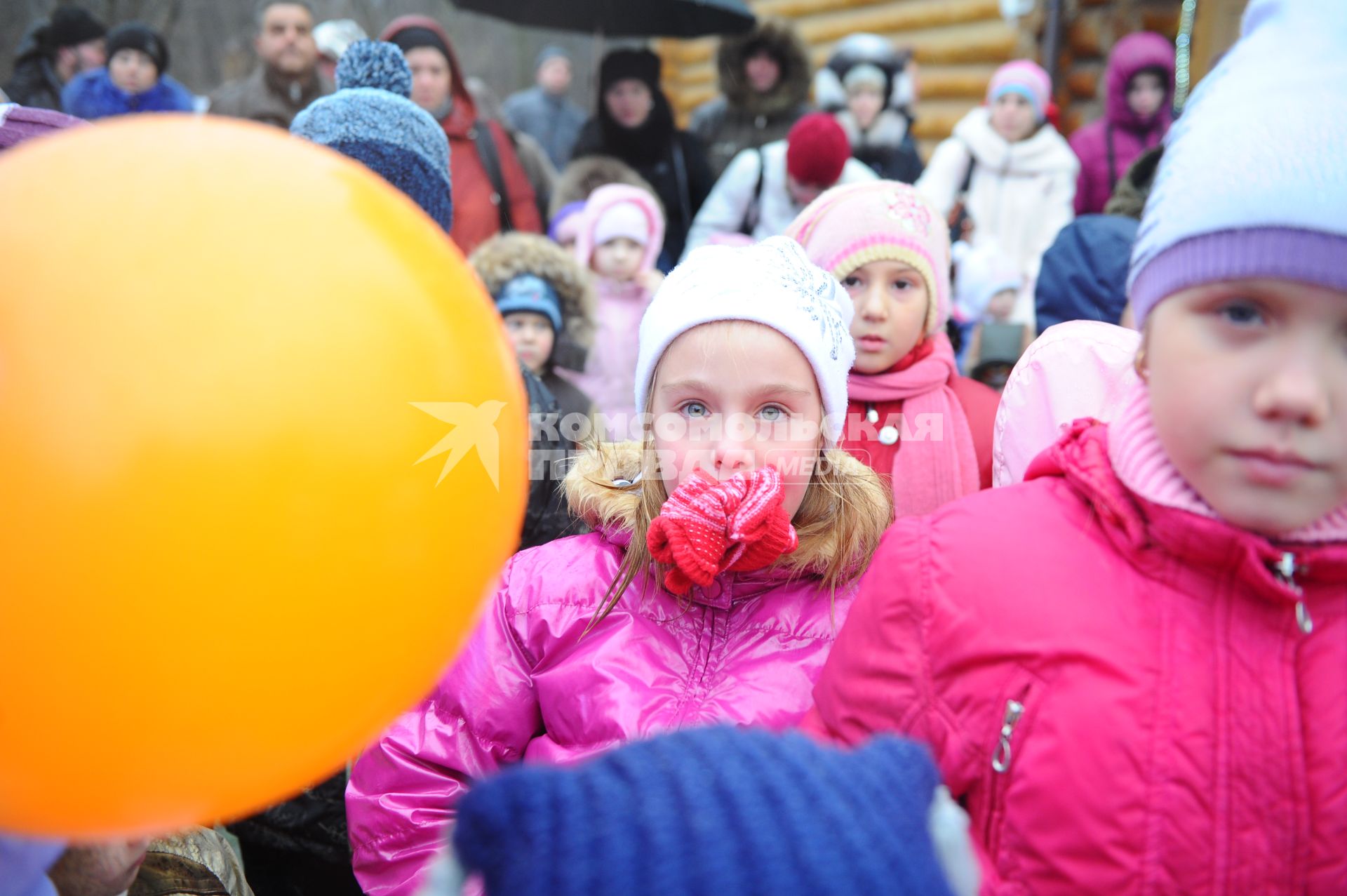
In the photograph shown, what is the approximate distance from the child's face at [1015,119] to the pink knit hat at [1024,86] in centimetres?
3

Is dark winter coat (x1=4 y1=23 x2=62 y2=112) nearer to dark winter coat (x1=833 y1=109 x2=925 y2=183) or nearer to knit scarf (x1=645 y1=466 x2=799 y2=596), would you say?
dark winter coat (x1=833 y1=109 x2=925 y2=183)

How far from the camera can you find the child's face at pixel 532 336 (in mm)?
3926

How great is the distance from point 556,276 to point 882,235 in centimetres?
170

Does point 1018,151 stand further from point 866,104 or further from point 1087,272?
point 1087,272

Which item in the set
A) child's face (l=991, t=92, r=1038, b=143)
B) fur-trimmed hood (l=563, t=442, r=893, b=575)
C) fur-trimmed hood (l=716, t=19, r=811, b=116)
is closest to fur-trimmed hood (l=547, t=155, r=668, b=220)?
fur-trimmed hood (l=716, t=19, r=811, b=116)

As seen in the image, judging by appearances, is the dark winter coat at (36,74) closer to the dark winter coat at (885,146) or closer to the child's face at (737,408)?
the dark winter coat at (885,146)

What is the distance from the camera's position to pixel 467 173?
16.7 feet

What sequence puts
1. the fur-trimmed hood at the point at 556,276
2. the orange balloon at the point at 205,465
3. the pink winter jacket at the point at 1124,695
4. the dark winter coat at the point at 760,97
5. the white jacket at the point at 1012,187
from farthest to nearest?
1. the dark winter coat at the point at 760,97
2. the white jacket at the point at 1012,187
3. the fur-trimmed hood at the point at 556,276
4. the pink winter jacket at the point at 1124,695
5. the orange balloon at the point at 205,465

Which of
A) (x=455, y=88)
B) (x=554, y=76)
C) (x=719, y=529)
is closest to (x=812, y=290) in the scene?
(x=719, y=529)

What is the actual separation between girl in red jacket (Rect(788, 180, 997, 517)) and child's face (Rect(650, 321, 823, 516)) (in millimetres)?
827

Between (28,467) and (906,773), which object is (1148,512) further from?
(28,467)

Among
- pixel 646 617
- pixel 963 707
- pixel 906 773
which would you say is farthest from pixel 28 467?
pixel 646 617

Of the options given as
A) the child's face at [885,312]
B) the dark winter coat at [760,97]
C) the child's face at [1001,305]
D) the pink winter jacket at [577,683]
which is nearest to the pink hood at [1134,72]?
the child's face at [1001,305]

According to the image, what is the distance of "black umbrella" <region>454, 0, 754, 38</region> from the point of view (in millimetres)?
6230
